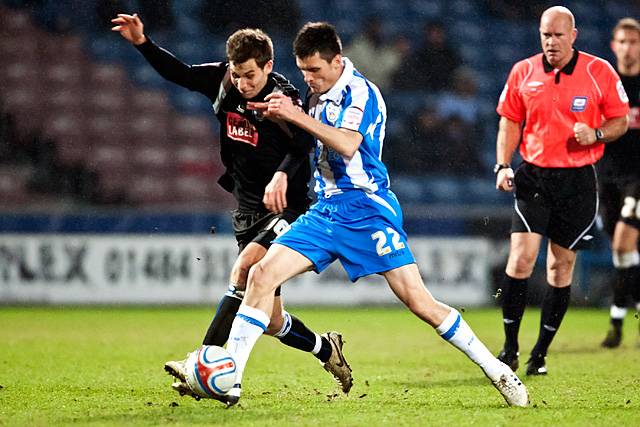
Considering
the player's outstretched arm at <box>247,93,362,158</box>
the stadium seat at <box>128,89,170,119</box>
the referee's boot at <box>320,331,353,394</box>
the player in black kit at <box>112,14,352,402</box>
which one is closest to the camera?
the player's outstretched arm at <box>247,93,362,158</box>

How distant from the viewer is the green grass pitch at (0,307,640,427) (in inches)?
203

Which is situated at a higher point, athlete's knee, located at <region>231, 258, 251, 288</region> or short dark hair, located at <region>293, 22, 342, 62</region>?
short dark hair, located at <region>293, 22, 342, 62</region>

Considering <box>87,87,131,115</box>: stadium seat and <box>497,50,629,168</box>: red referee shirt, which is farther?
<box>87,87,131,115</box>: stadium seat

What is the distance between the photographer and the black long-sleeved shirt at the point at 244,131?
235 inches

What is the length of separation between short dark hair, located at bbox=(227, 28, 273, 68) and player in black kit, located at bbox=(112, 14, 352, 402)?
13mm

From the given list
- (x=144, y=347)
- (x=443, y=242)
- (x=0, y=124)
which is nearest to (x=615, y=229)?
(x=443, y=242)

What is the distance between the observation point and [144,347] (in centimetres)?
849

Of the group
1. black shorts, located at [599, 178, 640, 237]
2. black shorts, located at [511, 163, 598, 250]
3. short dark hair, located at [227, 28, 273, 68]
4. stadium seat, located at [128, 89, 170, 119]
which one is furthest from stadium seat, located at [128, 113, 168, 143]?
short dark hair, located at [227, 28, 273, 68]

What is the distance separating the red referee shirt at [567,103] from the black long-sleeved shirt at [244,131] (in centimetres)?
177

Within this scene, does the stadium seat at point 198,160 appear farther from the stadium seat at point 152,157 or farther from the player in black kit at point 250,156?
the player in black kit at point 250,156

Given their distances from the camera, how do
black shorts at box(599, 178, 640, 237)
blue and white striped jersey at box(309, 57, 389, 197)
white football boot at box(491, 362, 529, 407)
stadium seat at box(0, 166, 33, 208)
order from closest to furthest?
blue and white striped jersey at box(309, 57, 389, 197) → white football boot at box(491, 362, 529, 407) → black shorts at box(599, 178, 640, 237) → stadium seat at box(0, 166, 33, 208)

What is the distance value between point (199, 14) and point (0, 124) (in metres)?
3.13

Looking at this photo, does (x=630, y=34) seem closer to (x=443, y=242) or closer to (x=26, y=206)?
(x=443, y=242)

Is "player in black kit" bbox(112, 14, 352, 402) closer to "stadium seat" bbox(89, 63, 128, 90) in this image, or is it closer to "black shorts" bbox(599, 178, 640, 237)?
"black shorts" bbox(599, 178, 640, 237)
